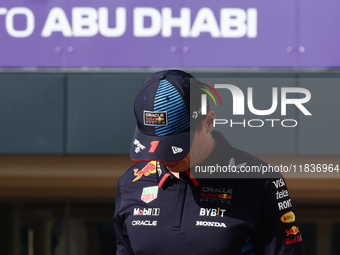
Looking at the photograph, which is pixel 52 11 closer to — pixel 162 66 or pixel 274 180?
pixel 162 66

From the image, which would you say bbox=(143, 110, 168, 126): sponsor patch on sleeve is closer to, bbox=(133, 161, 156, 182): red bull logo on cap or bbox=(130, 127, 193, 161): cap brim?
bbox=(130, 127, 193, 161): cap brim

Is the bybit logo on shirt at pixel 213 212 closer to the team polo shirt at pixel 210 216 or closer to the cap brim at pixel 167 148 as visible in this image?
the team polo shirt at pixel 210 216

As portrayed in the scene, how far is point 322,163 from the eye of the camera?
5391mm

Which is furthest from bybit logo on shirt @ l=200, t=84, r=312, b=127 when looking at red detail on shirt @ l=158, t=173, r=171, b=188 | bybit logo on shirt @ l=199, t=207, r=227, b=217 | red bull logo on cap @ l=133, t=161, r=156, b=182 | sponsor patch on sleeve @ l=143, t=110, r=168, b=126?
sponsor patch on sleeve @ l=143, t=110, r=168, b=126

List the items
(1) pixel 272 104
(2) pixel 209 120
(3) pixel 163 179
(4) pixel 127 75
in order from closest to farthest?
(2) pixel 209 120 < (3) pixel 163 179 < (1) pixel 272 104 < (4) pixel 127 75

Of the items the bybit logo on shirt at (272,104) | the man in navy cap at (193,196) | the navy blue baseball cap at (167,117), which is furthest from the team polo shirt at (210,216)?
the bybit logo on shirt at (272,104)

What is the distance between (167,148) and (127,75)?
3.98 metres

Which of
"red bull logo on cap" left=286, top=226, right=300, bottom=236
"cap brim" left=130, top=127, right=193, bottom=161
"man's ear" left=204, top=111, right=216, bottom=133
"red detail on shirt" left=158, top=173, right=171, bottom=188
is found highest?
"man's ear" left=204, top=111, right=216, bottom=133

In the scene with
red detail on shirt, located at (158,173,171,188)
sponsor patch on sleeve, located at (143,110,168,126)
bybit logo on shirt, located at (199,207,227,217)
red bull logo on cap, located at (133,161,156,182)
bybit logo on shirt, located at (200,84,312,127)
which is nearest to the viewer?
sponsor patch on sleeve, located at (143,110,168,126)

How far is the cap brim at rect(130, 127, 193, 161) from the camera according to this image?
1594 millimetres

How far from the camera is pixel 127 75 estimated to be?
545cm

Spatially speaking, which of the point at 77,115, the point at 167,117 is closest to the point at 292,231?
the point at 167,117

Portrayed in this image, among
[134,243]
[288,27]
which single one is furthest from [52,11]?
[134,243]

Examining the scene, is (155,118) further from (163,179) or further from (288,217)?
(288,217)
